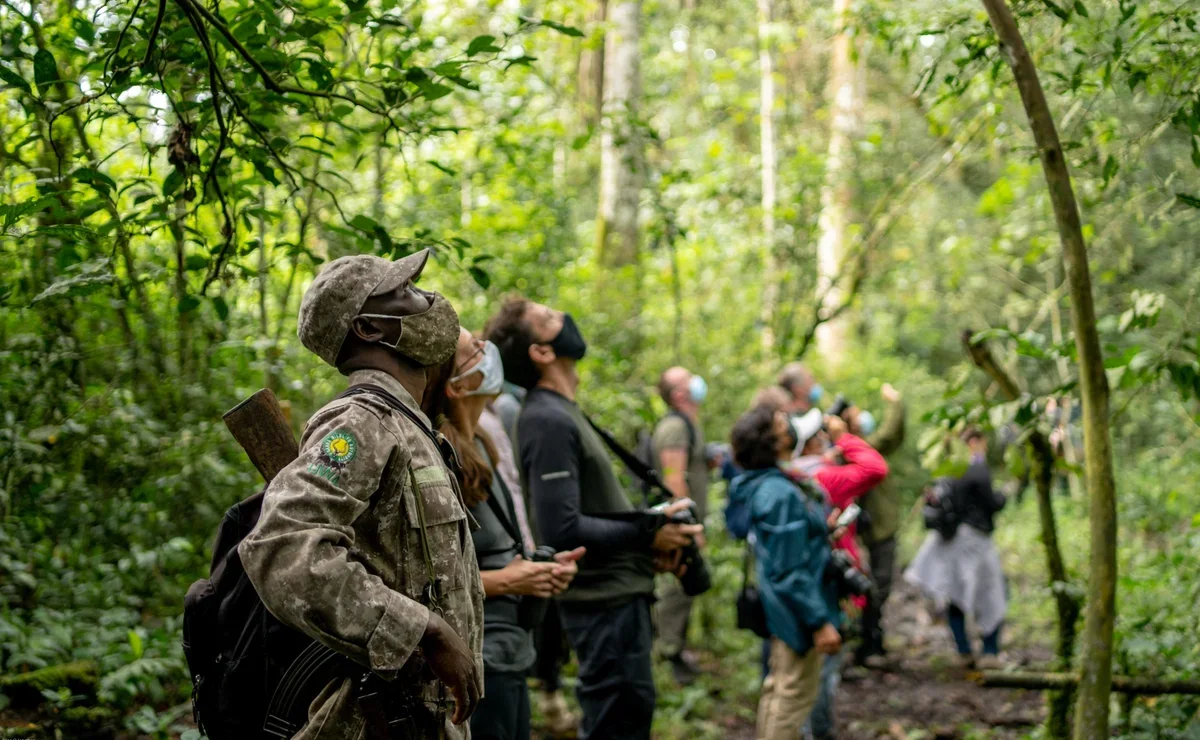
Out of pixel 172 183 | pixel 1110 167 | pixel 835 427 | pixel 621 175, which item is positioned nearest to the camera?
pixel 172 183

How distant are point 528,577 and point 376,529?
4.04ft

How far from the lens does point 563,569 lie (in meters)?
3.42

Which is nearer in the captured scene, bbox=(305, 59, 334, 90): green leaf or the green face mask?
the green face mask

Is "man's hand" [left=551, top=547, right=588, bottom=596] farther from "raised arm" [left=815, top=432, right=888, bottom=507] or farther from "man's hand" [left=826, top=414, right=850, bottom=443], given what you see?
"man's hand" [left=826, top=414, right=850, bottom=443]

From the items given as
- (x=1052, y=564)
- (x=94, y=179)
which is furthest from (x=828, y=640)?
(x=94, y=179)

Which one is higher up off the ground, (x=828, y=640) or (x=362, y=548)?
(x=362, y=548)

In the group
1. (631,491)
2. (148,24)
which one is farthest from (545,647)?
(148,24)

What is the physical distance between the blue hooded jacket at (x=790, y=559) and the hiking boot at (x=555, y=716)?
1.58 metres

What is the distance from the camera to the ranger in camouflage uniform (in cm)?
199

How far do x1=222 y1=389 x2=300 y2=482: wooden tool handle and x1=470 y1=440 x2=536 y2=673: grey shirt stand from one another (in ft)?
3.20

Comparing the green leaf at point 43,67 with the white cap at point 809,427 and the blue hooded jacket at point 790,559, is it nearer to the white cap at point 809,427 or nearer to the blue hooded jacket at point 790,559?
the blue hooded jacket at point 790,559

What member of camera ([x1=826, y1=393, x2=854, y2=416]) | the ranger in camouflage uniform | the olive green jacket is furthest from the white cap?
the olive green jacket

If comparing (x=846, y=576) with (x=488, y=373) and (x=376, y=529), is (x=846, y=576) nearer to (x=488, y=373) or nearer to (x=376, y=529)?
(x=488, y=373)

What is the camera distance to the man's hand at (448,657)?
209 centimetres
